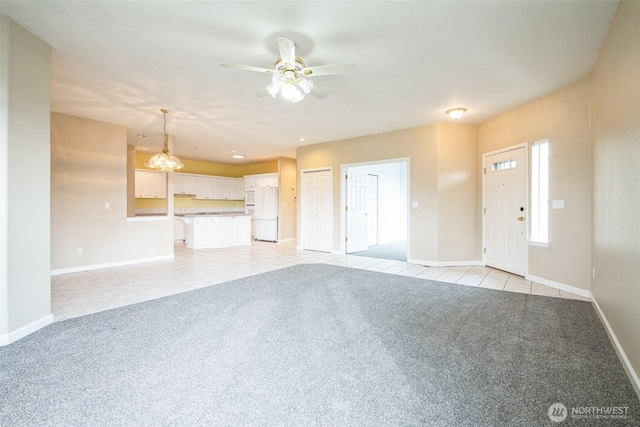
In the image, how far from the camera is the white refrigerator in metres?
9.14

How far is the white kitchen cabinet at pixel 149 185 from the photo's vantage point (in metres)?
8.27

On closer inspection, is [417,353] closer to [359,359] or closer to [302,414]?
[359,359]

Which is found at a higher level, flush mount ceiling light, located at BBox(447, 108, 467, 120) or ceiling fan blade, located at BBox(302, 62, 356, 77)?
flush mount ceiling light, located at BBox(447, 108, 467, 120)

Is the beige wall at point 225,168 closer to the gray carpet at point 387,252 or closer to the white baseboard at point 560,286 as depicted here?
the gray carpet at point 387,252

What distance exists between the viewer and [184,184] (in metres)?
9.26

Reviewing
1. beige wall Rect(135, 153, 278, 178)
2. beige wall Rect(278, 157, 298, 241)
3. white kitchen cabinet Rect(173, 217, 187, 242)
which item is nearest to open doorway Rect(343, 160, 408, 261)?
beige wall Rect(278, 157, 298, 241)

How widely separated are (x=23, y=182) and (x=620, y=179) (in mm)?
5160

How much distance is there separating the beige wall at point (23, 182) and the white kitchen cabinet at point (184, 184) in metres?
6.50

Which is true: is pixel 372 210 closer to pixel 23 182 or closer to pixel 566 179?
pixel 566 179

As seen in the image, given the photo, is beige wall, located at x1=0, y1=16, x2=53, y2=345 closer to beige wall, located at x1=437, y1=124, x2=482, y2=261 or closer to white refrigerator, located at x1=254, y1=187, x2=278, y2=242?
beige wall, located at x1=437, y1=124, x2=482, y2=261

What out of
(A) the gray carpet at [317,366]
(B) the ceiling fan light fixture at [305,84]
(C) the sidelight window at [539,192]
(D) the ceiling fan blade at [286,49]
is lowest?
(A) the gray carpet at [317,366]

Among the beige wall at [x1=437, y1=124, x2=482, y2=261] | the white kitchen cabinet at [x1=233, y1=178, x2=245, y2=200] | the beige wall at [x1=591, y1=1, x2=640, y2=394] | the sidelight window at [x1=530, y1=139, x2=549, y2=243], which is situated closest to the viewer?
the beige wall at [x1=591, y1=1, x2=640, y2=394]

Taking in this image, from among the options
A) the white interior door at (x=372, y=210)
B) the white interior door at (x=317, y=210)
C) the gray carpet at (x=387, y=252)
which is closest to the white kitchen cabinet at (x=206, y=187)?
the white interior door at (x=317, y=210)

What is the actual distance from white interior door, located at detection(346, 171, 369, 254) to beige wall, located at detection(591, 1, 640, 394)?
15.0 feet
